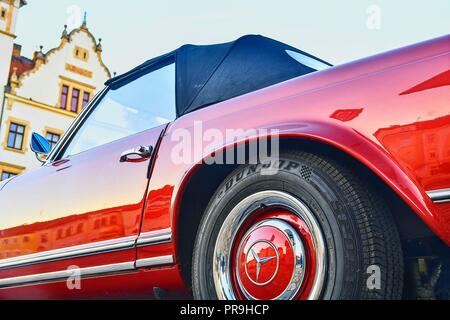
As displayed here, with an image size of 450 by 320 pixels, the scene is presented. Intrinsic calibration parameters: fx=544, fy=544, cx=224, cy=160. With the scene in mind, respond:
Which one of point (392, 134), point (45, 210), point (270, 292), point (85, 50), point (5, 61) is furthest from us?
point (85, 50)

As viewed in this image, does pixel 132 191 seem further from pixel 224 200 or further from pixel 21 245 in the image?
pixel 21 245

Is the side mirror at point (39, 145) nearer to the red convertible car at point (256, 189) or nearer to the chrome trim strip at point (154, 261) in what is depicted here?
the red convertible car at point (256, 189)

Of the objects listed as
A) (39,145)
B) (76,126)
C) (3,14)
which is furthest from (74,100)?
(76,126)

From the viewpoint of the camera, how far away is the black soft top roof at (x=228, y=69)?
2.58m

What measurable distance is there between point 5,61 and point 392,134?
25829mm

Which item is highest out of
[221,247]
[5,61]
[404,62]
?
[5,61]

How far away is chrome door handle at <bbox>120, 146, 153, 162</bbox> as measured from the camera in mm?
2449

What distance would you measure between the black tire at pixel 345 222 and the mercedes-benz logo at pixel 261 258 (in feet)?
0.60

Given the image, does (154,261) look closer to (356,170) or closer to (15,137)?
(356,170)

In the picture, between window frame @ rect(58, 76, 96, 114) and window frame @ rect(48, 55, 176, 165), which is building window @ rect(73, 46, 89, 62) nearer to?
window frame @ rect(58, 76, 96, 114)

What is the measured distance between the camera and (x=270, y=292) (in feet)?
5.72

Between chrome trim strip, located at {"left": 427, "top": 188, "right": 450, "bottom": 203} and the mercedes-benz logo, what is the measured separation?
1.68 ft

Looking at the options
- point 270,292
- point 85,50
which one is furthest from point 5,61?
point 270,292

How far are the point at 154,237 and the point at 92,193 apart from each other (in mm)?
520
